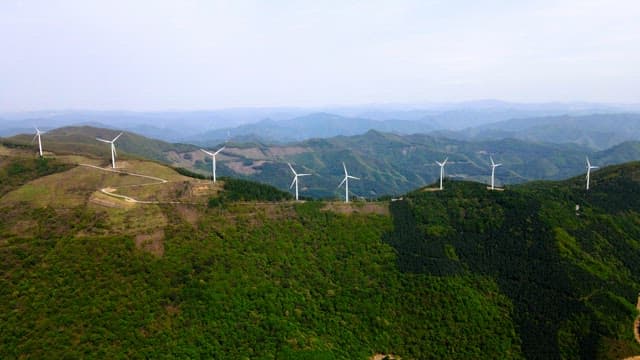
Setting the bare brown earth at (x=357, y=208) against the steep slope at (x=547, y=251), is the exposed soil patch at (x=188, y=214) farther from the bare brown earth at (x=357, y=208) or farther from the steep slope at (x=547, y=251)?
the steep slope at (x=547, y=251)

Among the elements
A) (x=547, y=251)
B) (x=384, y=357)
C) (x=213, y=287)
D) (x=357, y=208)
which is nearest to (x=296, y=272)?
(x=213, y=287)

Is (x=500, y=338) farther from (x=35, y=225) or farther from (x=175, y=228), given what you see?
(x=35, y=225)

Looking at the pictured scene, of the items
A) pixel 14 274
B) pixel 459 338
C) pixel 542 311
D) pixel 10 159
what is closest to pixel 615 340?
pixel 542 311

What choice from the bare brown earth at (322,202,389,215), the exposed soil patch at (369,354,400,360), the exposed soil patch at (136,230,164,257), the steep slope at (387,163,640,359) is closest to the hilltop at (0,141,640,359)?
the exposed soil patch at (136,230,164,257)

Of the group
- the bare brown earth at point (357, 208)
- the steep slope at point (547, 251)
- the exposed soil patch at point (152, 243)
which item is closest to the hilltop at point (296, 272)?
the exposed soil patch at point (152, 243)

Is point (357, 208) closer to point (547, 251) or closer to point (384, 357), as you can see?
point (384, 357)

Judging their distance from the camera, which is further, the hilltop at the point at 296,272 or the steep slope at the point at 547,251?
the steep slope at the point at 547,251

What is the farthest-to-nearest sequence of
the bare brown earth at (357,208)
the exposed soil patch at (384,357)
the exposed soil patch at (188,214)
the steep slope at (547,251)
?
the bare brown earth at (357,208)
the exposed soil patch at (188,214)
the steep slope at (547,251)
the exposed soil patch at (384,357)
